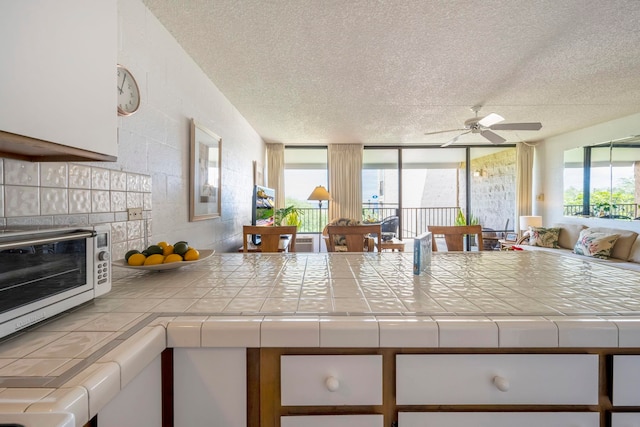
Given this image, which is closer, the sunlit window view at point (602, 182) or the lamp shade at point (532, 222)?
the sunlit window view at point (602, 182)

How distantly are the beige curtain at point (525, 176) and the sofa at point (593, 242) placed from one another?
3.40 feet

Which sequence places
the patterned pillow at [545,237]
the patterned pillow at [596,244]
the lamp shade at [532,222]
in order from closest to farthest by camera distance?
the patterned pillow at [596,244], the patterned pillow at [545,237], the lamp shade at [532,222]

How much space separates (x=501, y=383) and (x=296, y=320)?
0.56 m

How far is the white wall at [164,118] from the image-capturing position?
1.46 metres

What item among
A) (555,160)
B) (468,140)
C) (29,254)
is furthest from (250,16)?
(555,160)

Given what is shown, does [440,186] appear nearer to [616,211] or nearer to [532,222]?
[532,222]

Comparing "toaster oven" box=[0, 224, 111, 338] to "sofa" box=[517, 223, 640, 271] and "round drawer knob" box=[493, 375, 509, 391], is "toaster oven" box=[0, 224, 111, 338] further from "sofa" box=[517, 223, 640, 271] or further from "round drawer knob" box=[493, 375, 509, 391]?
"sofa" box=[517, 223, 640, 271]

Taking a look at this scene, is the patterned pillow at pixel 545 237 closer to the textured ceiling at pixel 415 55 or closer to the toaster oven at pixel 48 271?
the textured ceiling at pixel 415 55

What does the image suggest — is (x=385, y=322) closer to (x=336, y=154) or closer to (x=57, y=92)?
(x=57, y=92)

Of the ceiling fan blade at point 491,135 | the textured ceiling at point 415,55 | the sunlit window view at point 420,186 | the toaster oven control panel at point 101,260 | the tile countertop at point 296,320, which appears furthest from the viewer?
the sunlit window view at point 420,186

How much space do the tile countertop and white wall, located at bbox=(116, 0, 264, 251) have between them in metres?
0.67

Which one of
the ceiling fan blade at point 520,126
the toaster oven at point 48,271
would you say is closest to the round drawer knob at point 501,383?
the toaster oven at point 48,271

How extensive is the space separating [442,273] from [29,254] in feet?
4.54

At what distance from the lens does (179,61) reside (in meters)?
2.01
